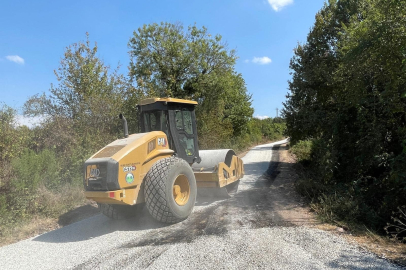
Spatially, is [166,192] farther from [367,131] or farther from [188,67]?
[188,67]

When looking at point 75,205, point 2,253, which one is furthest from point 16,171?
point 2,253

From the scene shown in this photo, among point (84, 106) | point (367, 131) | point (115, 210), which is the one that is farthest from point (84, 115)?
point (367, 131)

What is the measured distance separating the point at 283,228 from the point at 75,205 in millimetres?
5386

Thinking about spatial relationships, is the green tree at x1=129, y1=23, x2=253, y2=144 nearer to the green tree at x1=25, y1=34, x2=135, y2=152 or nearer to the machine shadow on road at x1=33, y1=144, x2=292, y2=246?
the green tree at x1=25, y1=34, x2=135, y2=152

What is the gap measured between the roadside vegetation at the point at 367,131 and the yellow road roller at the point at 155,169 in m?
2.87

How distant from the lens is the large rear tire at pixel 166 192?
5.57 m

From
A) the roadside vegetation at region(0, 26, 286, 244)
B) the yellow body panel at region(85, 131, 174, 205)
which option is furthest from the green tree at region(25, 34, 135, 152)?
the yellow body panel at region(85, 131, 174, 205)

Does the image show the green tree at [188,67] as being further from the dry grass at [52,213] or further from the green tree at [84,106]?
the dry grass at [52,213]

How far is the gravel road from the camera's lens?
13.5 feet

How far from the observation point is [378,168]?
8.72 m

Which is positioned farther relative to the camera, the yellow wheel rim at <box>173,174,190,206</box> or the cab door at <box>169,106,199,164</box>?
the cab door at <box>169,106,199,164</box>

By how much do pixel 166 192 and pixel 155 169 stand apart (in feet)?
1.61

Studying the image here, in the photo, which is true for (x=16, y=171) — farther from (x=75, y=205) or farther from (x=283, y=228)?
(x=283, y=228)

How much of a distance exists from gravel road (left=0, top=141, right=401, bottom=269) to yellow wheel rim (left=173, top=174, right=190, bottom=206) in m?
0.44
